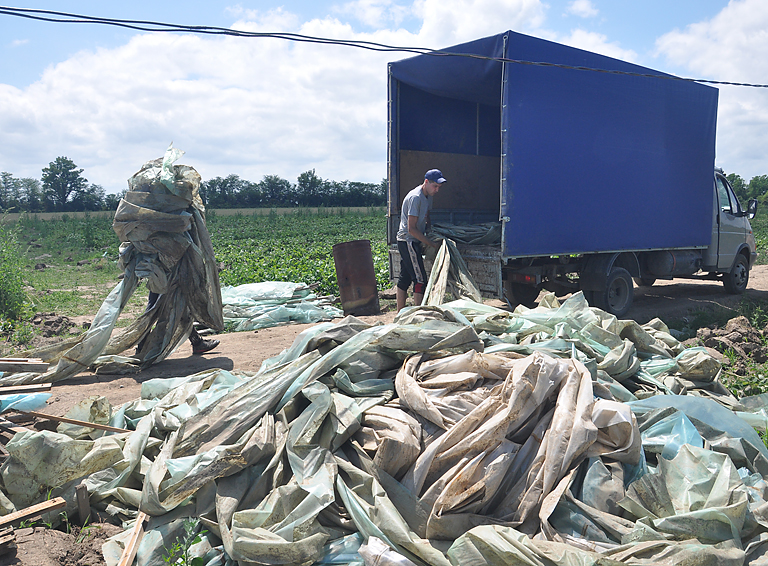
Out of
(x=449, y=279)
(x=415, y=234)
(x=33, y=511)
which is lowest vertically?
(x=33, y=511)

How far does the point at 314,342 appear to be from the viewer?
3.70 meters

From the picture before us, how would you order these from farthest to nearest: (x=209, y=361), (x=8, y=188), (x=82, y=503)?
(x=8, y=188) → (x=209, y=361) → (x=82, y=503)

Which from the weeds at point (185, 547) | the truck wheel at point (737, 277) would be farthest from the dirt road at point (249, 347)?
the weeds at point (185, 547)

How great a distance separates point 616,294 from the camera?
8.27 meters

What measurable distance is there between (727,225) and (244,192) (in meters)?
50.4

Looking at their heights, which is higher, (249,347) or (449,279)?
(449,279)

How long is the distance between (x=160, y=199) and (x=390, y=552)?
14.3 feet

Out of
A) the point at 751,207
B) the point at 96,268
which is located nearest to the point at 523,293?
the point at 751,207

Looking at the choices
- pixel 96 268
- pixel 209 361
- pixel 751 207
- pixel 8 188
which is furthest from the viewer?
pixel 8 188

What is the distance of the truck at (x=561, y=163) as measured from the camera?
6477 mm

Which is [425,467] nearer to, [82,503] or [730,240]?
[82,503]

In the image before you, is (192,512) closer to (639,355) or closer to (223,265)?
(639,355)

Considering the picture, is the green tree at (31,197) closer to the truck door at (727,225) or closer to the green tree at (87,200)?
the green tree at (87,200)

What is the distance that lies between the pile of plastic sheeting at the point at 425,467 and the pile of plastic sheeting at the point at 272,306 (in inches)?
175
